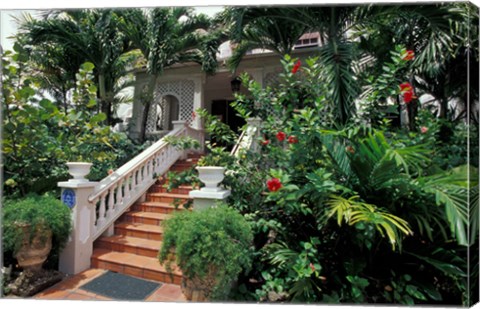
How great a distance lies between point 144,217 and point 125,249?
0.71m

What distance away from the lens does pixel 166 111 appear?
31.0ft

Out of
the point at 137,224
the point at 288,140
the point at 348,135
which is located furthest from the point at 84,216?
the point at 348,135

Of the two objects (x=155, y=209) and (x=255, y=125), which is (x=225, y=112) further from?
(x=255, y=125)

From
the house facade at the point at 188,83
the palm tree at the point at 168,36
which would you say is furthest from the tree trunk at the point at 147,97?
the house facade at the point at 188,83

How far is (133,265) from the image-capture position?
3729mm

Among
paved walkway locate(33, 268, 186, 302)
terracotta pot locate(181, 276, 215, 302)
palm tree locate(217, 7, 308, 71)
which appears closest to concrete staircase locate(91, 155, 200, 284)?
paved walkway locate(33, 268, 186, 302)

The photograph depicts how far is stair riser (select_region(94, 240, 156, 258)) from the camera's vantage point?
399 centimetres

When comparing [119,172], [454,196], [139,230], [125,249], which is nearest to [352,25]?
[454,196]

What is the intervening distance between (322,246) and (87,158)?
12.5ft

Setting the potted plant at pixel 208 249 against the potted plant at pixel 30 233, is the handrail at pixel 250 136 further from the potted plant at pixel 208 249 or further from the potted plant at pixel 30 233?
the potted plant at pixel 30 233

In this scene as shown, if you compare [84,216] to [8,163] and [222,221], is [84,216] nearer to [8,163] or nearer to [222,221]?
[8,163]

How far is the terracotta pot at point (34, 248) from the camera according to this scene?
3.41m

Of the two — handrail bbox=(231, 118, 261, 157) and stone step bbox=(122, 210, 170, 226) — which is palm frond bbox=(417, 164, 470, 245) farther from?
stone step bbox=(122, 210, 170, 226)

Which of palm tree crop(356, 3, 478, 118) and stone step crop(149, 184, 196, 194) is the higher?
palm tree crop(356, 3, 478, 118)
